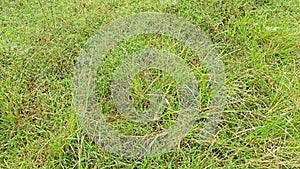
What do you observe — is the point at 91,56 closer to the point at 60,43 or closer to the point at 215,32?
the point at 60,43

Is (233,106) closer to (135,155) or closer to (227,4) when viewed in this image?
(135,155)

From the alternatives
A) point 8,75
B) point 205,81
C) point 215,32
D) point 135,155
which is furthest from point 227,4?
point 8,75

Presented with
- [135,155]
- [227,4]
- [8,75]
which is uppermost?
[227,4]

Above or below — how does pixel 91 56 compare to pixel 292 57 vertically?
above

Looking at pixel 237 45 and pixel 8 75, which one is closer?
pixel 8 75

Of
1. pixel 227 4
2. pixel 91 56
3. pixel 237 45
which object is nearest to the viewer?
pixel 91 56

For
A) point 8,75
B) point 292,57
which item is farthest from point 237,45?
point 8,75

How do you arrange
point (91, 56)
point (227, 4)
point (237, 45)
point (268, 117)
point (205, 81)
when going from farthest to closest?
point (227, 4), point (237, 45), point (91, 56), point (205, 81), point (268, 117)
